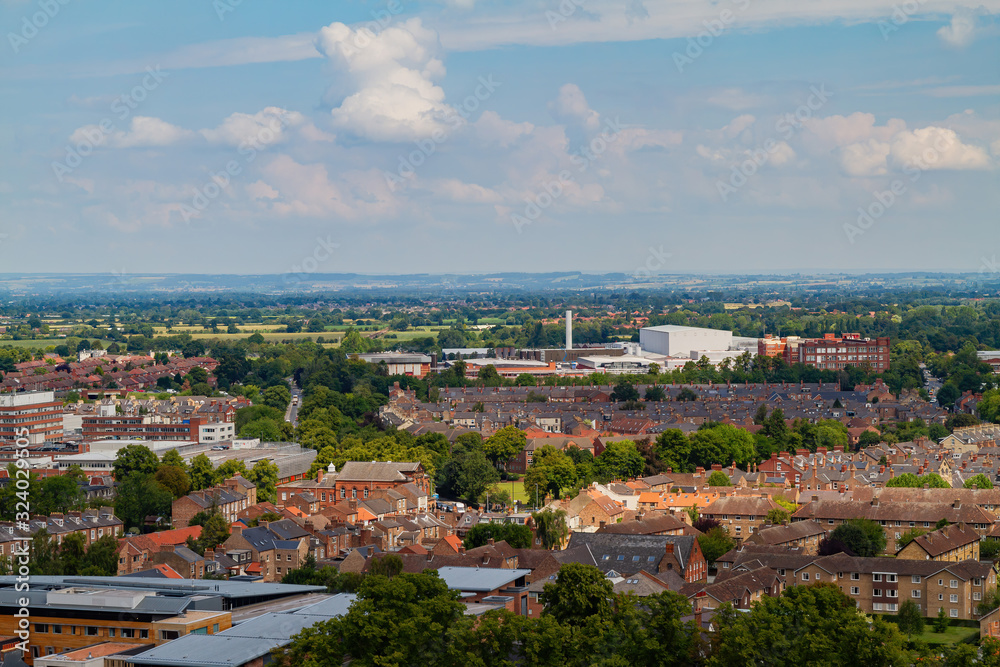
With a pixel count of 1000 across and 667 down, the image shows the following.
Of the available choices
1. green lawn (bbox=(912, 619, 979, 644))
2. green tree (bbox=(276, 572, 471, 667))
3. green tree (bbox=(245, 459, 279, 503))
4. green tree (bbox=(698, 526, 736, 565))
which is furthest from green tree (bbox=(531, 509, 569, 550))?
green tree (bbox=(276, 572, 471, 667))

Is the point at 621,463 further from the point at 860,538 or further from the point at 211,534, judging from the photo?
the point at 211,534

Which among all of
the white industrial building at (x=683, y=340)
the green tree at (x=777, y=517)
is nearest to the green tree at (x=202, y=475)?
the green tree at (x=777, y=517)

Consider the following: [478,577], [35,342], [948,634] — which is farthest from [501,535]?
[35,342]

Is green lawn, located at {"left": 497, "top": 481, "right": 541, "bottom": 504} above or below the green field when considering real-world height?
below

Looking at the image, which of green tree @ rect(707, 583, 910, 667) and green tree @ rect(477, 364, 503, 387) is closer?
green tree @ rect(707, 583, 910, 667)

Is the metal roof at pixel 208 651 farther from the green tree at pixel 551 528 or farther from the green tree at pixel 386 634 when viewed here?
the green tree at pixel 551 528

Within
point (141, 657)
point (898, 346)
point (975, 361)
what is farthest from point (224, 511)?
point (898, 346)

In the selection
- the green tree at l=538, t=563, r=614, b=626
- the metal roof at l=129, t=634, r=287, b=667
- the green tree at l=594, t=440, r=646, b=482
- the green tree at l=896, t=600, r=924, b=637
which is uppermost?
the green tree at l=538, t=563, r=614, b=626

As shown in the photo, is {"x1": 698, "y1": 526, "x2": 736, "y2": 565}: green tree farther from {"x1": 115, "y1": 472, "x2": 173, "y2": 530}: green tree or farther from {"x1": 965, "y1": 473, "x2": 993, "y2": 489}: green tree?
{"x1": 115, "y1": 472, "x2": 173, "y2": 530}: green tree
